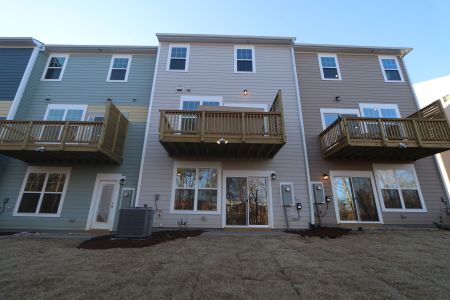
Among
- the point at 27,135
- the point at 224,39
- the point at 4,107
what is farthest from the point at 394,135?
the point at 4,107

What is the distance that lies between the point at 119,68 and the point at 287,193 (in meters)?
10.3

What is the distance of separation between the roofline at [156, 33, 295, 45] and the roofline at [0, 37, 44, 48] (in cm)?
622

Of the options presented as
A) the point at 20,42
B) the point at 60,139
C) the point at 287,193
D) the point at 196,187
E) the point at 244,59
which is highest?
the point at 20,42

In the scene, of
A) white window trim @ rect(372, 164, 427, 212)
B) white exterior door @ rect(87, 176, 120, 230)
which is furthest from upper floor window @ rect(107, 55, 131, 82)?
white window trim @ rect(372, 164, 427, 212)

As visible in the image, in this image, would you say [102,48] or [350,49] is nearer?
[102,48]

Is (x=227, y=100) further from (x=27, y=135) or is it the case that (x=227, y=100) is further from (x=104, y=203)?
(x=27, y=135)

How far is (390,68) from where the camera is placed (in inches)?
407

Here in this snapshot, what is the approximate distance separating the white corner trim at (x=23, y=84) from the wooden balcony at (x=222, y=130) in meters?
7.47

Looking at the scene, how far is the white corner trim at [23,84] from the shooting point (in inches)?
344

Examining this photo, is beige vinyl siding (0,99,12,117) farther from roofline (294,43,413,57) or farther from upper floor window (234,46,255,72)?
roofline (294,43,413,57)

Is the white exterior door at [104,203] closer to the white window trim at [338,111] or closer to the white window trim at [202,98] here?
the white window trim at [202,98]

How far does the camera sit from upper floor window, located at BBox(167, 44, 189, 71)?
31.8 feet

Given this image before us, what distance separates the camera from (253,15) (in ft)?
40.2

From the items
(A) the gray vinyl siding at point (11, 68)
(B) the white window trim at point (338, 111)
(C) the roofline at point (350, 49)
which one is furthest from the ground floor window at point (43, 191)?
(C) the roofline at point (350, 49)
